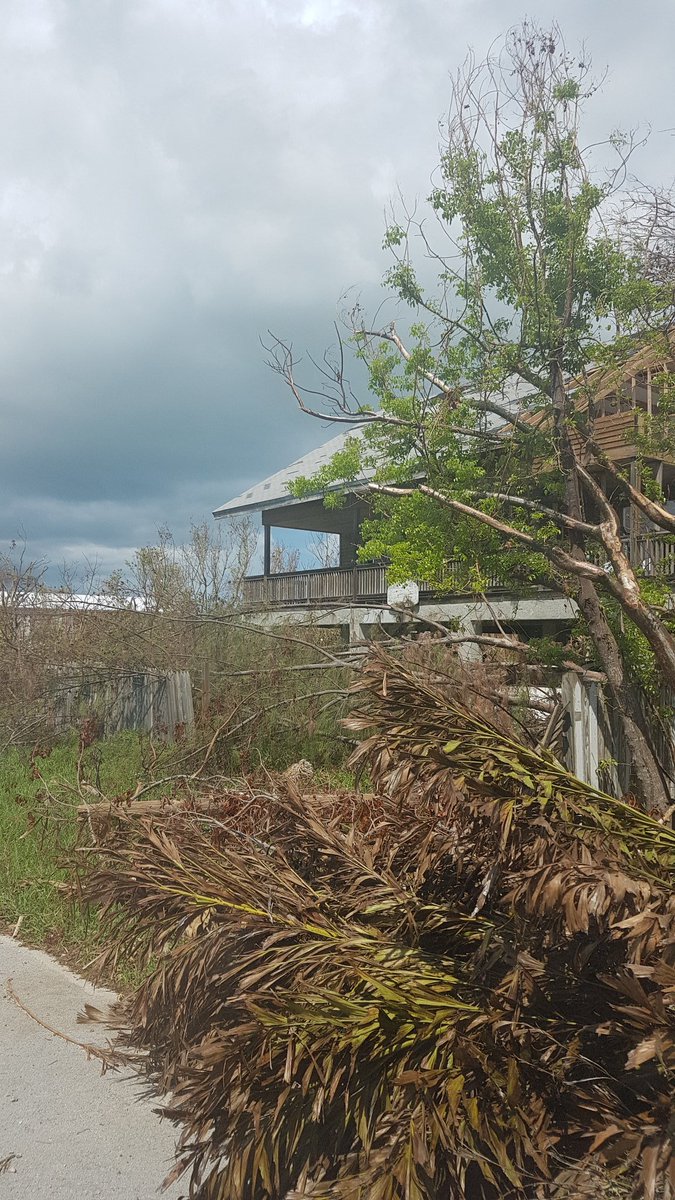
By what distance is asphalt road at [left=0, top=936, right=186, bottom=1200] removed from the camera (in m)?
2.78

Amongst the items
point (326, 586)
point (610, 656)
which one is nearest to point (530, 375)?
point (610, 656)

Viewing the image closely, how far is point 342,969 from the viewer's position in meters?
2.38

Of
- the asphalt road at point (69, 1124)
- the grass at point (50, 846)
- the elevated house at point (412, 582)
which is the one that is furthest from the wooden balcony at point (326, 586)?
the asphalt road at point (69, 1124)

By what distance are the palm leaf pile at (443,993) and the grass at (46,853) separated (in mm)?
1279

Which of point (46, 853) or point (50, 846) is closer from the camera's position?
point (46, 853)

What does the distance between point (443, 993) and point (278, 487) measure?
24267 millimetres

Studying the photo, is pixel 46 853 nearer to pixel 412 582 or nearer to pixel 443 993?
pixel 443 993

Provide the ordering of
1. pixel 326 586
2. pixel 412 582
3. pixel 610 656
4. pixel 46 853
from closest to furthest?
pixel 46 853
pixel 610 656
pixel 412 582
pixel 326 586

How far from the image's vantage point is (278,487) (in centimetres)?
2614

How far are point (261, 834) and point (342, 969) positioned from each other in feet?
2.65

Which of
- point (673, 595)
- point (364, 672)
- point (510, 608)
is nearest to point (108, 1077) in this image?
point (364, 672)

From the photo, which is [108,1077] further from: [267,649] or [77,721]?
[77,721]

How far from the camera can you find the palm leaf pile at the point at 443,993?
1.99 metres

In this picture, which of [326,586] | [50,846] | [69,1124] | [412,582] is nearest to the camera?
[69,1124]
